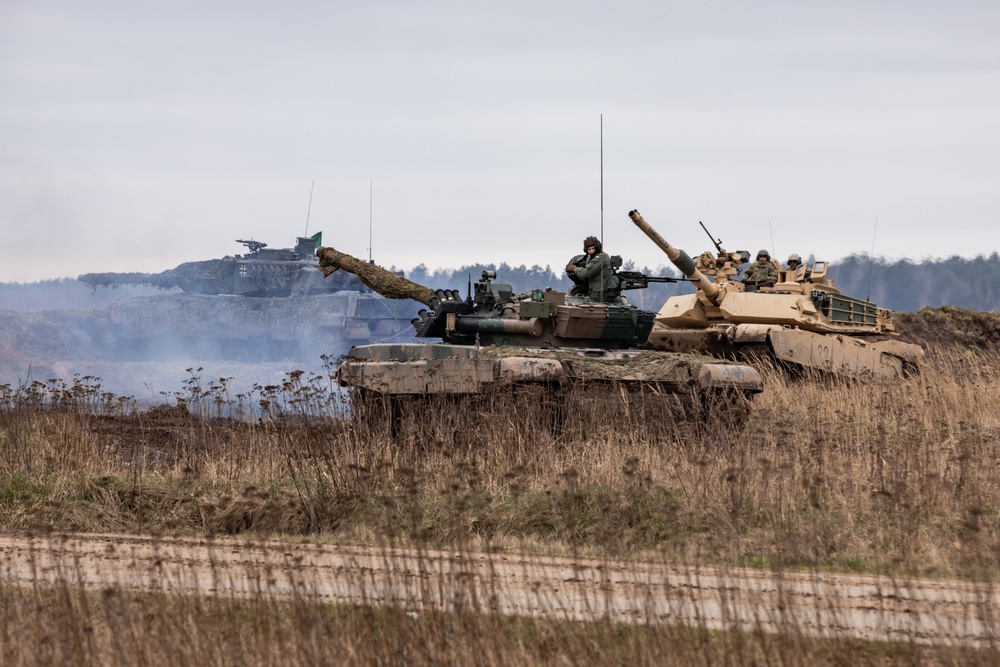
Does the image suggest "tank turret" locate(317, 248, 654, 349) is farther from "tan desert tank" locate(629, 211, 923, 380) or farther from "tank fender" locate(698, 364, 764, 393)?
"tan desert tank" locate(629, 211, 923, 380)

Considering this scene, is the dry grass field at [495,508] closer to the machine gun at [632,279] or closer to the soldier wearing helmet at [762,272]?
the machine gun at [632,279]

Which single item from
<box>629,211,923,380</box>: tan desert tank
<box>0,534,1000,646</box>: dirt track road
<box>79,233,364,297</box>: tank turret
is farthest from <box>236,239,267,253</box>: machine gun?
<box>0,534,1000,646</box>: dirt track road

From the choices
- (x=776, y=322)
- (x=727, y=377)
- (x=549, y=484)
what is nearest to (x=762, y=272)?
(x=776, y=322)

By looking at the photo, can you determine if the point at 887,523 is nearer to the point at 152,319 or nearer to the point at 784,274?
the point at 784,274

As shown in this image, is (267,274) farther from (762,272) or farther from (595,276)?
(595,276)

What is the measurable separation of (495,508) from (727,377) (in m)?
4.36

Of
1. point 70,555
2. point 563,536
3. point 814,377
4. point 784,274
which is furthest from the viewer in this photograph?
point 784,274

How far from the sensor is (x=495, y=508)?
9.34 meters

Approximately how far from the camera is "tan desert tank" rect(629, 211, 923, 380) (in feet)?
61.6

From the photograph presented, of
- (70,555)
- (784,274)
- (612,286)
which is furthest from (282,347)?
(70,555)

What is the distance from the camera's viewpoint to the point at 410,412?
1266 centimetres

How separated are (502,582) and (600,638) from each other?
163 centimetres

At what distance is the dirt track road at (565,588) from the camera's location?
556 centimetres

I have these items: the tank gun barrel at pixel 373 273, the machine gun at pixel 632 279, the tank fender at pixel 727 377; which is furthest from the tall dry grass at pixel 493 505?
the tank gun barrel at pixel 373 273
